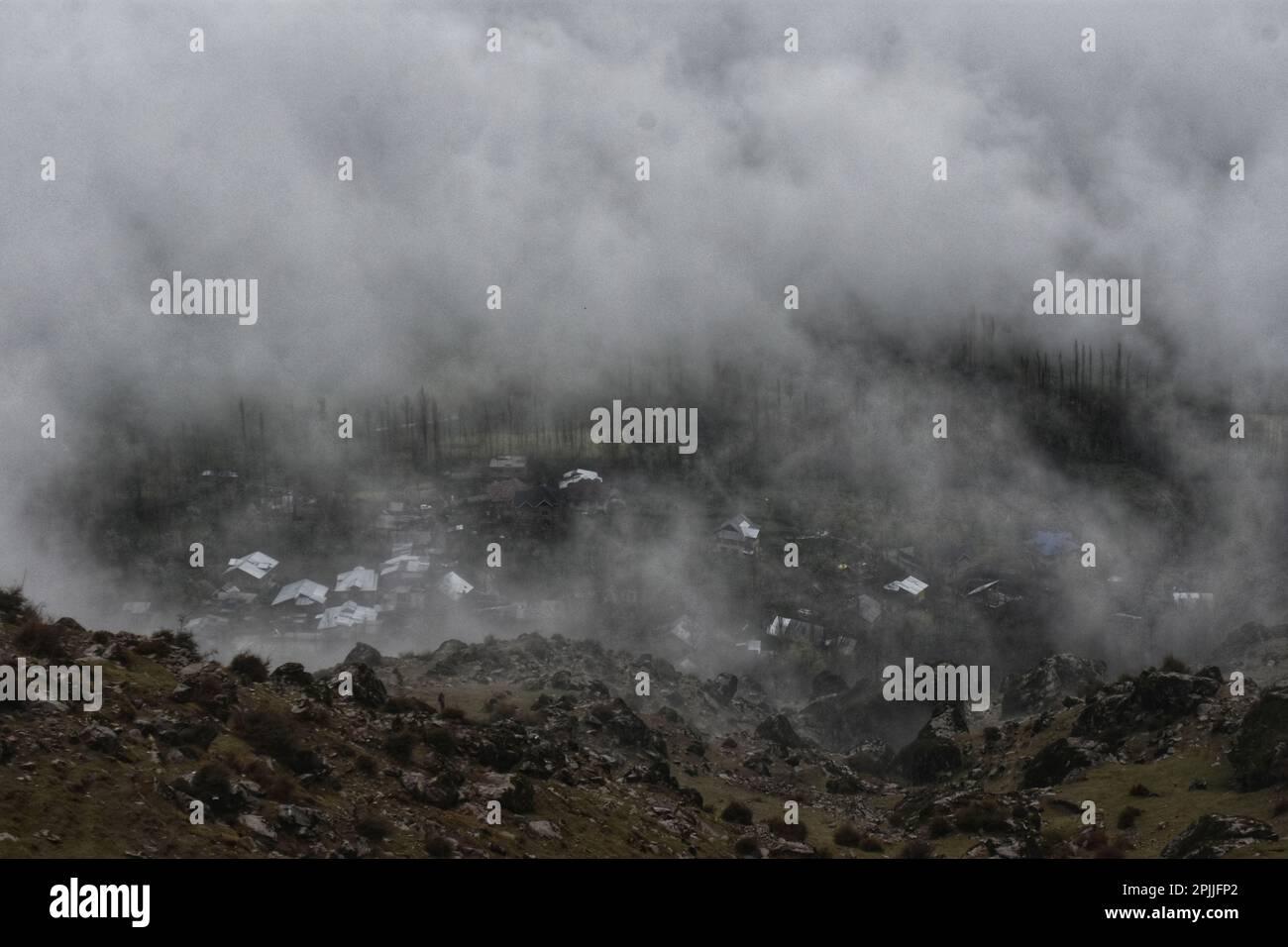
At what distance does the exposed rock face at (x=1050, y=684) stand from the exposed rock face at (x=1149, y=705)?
2703cm

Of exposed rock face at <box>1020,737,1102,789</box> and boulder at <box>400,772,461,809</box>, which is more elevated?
boulder at <box>400,772,461,809</box>

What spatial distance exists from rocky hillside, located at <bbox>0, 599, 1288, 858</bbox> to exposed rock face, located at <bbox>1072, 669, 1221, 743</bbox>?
143mm

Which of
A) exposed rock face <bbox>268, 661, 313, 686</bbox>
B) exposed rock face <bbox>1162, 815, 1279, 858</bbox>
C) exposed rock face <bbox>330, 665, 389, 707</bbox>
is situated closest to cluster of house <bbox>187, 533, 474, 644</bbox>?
exposed rock face <bbox>330, 665, 389, 707</bbox>

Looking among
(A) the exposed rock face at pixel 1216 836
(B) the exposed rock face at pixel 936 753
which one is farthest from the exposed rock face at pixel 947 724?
(A) the exposed rock face at pixel 1216 836

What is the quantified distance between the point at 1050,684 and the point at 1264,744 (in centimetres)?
A: 4738

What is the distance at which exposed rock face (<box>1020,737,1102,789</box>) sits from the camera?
5819 cm

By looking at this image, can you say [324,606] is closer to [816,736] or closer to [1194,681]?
[816,736]

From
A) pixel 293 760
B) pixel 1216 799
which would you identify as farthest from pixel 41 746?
pixel 1216 799

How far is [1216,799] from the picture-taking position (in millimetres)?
46156

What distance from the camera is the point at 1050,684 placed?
93.6m

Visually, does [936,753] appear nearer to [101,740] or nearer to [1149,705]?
[1149,705]

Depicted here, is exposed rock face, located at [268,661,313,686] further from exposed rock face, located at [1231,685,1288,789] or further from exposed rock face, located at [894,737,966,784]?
exposed rock face, located at [894,737,966,784]

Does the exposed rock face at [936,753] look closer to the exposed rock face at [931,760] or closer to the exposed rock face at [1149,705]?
the exposed rock face at [931,760]
